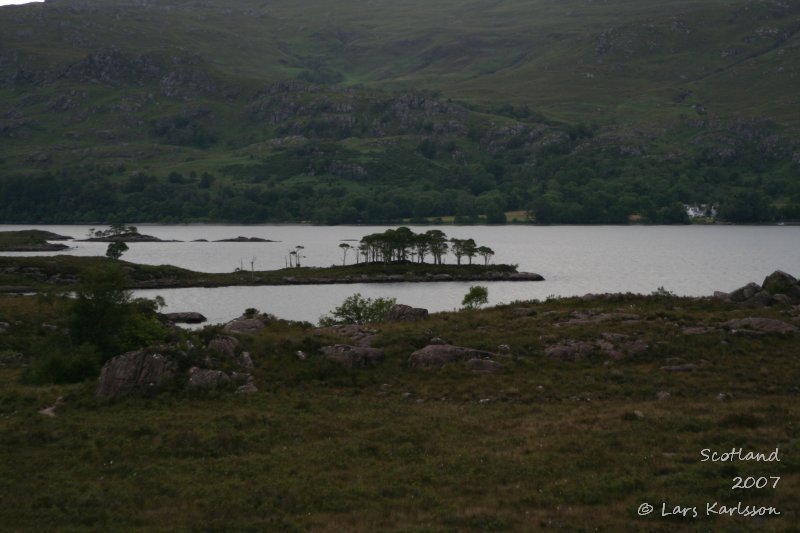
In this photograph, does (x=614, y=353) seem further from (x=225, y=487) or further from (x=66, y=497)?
(x=66, y=497)

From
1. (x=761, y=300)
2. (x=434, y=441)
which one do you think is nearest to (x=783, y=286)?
(x=761, y=300)

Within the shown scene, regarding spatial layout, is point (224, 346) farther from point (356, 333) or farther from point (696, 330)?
point (696, 330)

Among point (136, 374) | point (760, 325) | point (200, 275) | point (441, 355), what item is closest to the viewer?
point (136, 374)

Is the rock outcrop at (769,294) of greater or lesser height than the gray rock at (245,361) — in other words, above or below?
above

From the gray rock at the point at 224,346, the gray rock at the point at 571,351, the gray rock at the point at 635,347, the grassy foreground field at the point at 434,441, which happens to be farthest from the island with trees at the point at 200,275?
the gray rock at the point at 635,347

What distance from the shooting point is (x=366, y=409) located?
40.6 m

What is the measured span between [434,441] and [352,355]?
570 inches

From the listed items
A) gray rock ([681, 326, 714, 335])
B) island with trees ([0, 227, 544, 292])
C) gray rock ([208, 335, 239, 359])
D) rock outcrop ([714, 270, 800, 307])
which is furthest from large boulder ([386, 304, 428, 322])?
island with trees ([0, 227, 544, 292])

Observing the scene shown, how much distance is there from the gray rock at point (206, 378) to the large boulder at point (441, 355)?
1102 cm

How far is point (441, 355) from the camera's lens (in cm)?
4897

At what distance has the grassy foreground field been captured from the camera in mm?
26719

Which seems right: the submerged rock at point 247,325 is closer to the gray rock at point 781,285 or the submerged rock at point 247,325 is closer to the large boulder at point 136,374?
the large boulder at point 136,374

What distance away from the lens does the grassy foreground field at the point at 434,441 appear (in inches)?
1052

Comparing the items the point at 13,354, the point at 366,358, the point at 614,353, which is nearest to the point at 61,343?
the point at 13,354
